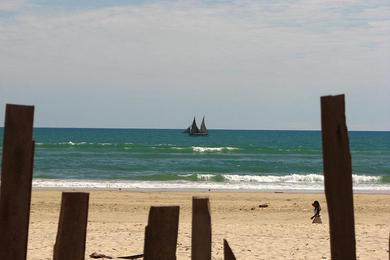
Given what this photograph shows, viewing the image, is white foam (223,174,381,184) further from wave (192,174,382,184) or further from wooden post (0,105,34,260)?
wooden post (0,105,34,260)

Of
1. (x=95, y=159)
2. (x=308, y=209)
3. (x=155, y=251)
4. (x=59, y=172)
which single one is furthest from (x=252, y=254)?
(x=95, y=159)

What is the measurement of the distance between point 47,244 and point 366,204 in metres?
14.0

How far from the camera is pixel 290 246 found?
11055 millimetres

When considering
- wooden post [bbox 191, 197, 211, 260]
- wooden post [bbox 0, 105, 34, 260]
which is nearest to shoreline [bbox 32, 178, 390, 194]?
wooden post [bbox 191, 197, 211, 260]

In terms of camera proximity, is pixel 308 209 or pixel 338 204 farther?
pixel 308 209

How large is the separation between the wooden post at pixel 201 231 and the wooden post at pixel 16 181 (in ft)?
3.37

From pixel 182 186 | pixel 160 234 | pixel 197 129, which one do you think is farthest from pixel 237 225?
pixel 197 129

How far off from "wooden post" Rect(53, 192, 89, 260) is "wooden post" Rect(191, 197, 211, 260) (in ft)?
2.23

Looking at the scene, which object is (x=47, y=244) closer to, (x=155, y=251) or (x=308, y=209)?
(x=155, y=251)

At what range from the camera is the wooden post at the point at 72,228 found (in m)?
3.79

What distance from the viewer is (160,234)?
3773 mm

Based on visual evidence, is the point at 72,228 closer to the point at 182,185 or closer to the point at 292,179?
the point at 182,185

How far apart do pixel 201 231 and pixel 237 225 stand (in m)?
11.0

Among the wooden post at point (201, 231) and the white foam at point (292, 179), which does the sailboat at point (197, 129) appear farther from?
the wooden post at point (201, 231)
